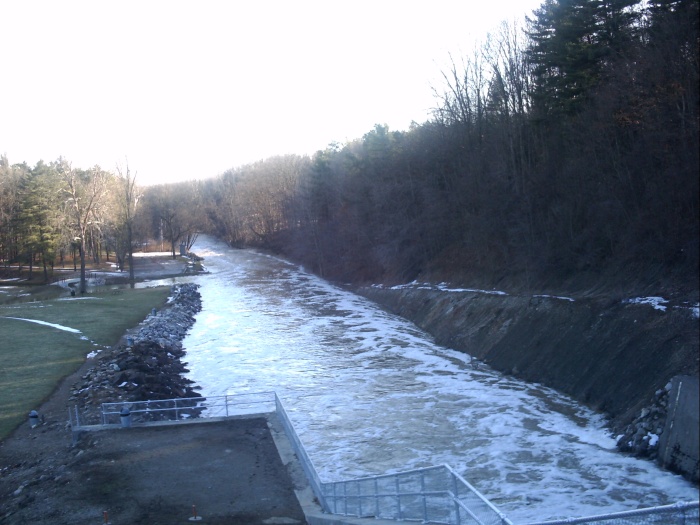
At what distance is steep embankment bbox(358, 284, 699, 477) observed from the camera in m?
17.1

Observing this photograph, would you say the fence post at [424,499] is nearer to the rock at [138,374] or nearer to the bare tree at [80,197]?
the rock at [138,374]

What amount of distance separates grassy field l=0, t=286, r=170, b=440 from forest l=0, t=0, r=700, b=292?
2048 cm

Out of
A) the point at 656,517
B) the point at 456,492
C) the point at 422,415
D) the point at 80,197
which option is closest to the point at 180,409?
the point at 422,415

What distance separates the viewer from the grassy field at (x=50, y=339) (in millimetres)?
22359

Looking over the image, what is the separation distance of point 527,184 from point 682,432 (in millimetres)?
24844

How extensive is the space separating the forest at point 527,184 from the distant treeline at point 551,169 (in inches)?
3.8

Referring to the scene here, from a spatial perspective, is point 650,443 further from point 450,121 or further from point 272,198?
point 272,198

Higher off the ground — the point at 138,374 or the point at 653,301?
the point at 653,301

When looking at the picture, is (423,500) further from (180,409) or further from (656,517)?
(180,409)

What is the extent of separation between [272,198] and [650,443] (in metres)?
104

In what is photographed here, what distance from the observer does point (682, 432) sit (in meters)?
13.2

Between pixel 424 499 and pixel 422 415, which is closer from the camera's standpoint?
pixel 424 499

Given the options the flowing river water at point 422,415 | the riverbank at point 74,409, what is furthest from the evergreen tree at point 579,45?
the riverbank at point 74,409

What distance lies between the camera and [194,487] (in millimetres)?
13516
